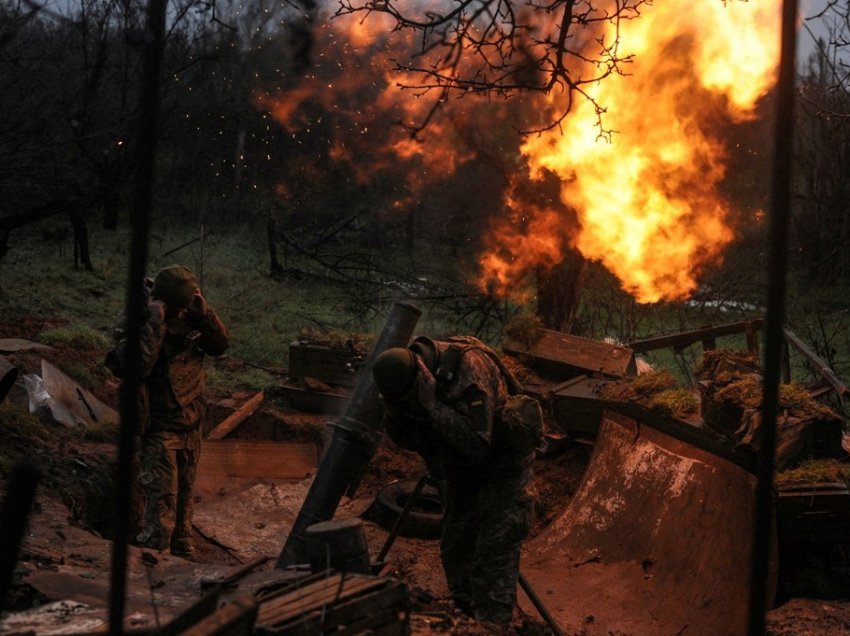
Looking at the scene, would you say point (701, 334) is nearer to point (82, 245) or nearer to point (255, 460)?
point (255, 460)

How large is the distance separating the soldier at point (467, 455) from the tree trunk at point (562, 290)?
6114mm

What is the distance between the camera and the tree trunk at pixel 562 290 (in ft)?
37.3

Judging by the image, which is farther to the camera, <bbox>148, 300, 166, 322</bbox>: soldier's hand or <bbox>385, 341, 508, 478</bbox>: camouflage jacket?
<bbox>148, 300, 166, 322</bbox>: soldier's hand

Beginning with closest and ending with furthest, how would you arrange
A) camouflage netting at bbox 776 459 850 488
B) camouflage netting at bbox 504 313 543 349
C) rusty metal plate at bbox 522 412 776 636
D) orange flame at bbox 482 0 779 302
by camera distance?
camouflage netting at bbox 776 459 850 488, rusty metal plate at bbox 522 412 776 636, camouflage netting at bbox 504 313 543 349, orange flame at bbox 482 0 779 302

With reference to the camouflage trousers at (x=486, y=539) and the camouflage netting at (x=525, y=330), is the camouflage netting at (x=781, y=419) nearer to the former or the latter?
the camouflage trousers at (x=486, y=539)

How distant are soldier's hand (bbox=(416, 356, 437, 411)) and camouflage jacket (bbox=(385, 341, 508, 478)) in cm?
5

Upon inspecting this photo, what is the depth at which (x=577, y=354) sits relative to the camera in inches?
354

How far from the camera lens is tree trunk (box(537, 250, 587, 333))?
448 inches

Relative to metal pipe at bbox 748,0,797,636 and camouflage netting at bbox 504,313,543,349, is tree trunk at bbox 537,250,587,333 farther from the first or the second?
metal pipe at bbox 748,0,797,636

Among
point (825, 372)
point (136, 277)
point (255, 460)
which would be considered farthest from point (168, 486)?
point (825, 372)

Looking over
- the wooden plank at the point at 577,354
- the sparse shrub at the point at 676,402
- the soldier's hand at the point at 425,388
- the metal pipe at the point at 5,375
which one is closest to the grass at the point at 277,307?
the wooden plank at the point at 577,354

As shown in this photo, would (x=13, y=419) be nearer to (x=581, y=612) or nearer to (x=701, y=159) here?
(x=581, y=612)

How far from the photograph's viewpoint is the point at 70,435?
318 inches

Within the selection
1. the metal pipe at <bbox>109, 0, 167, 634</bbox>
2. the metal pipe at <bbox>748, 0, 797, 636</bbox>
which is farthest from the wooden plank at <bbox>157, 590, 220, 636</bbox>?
the metal pipe at <bbox>748, 0, 797, 636</bbox>
